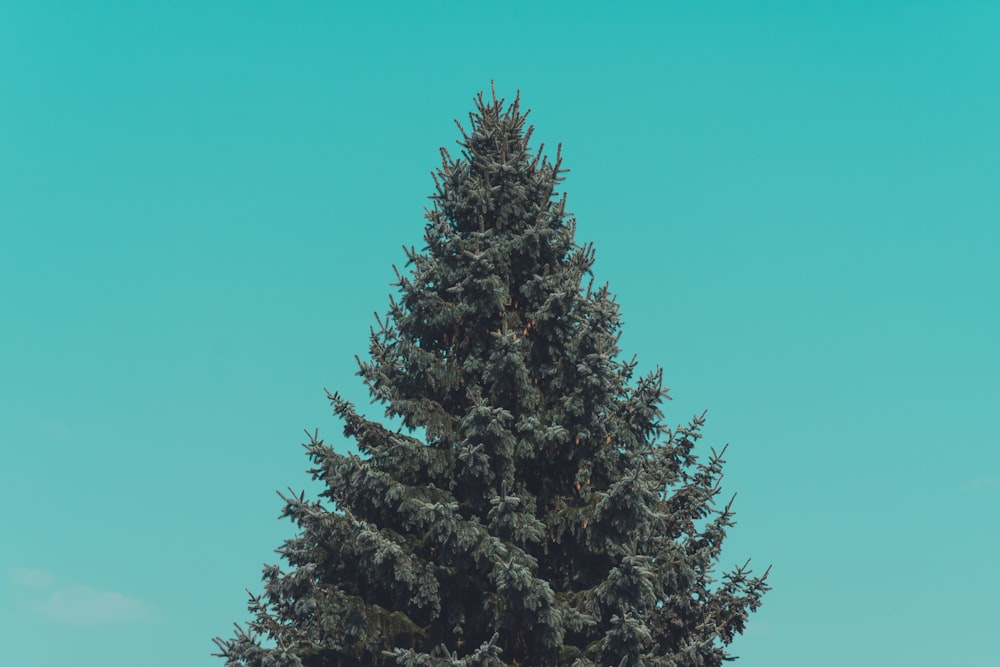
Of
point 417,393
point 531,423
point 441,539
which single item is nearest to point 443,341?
point 417,393

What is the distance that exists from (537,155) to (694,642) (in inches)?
396

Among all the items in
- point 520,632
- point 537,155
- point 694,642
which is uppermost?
point 537,155

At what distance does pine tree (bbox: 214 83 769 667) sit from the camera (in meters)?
19.8

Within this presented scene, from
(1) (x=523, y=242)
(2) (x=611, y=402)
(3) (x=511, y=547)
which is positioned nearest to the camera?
(3) (x=511, y=547)

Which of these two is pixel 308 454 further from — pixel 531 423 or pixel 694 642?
pixel 694 642

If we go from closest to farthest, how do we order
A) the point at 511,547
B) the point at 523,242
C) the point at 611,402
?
the point at 511,547 < the point at 611,402 < the point at 523,242

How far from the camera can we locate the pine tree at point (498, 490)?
65.0 feet

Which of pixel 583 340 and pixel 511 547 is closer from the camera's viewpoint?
pixel 511 547

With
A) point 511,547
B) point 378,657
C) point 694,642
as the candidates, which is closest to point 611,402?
point 511,547

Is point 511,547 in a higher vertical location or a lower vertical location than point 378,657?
higher

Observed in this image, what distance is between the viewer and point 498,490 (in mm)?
20797

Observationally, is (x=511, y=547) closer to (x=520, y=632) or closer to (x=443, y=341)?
(x=520, y=632)

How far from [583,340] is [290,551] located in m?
6.74

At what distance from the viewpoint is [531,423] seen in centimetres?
2064
